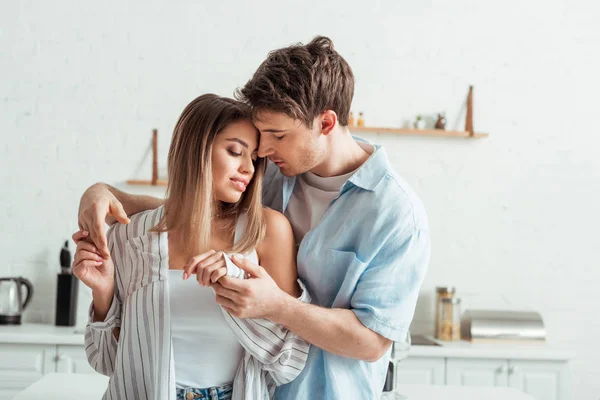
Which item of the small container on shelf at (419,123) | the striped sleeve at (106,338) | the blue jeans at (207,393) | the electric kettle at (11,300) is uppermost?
the small container on shelf at (419,123)

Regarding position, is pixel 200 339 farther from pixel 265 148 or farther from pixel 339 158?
pixel 339 158

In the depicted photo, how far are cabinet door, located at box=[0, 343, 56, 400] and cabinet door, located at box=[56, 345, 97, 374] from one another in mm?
41

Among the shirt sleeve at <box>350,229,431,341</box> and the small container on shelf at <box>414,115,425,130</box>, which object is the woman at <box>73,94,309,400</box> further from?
the small container on shelf at <box>414,115,425,130</box>

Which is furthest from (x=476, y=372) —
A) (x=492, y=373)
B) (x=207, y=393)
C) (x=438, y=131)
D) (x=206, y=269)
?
(x=206, y=269)

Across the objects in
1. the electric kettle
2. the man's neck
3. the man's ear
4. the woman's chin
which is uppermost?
the man's ear

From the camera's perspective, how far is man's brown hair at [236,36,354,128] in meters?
1.77

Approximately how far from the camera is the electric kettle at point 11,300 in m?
3.62

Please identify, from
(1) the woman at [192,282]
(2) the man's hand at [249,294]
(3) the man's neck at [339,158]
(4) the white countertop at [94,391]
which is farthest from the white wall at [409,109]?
(2) the man's hand at [249,294]

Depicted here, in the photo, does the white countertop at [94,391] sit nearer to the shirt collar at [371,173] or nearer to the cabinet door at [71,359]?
the shirt collar at [371,173]

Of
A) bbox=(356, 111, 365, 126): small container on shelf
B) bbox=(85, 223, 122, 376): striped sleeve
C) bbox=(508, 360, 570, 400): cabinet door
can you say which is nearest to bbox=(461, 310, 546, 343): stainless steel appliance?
bbox=(508, 360, 570, 400): cabinet door

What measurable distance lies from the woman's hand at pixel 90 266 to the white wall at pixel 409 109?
2203 millimetres

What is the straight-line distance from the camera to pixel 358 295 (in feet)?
5.66

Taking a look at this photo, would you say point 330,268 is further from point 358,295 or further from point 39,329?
point 39,329

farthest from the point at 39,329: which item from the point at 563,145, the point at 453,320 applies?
the point at 563,145
